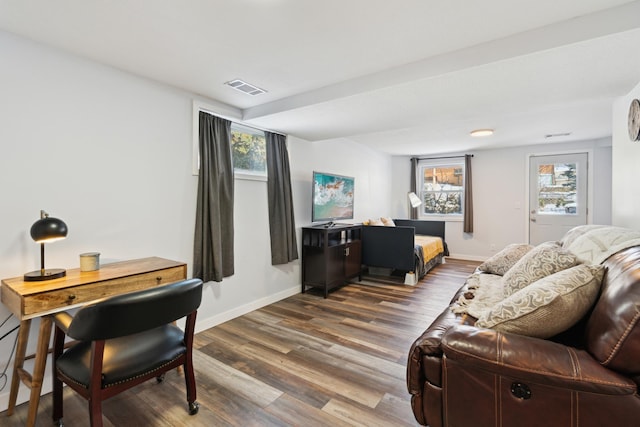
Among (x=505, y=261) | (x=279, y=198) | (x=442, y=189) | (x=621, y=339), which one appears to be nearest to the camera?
(x=621, y=339)

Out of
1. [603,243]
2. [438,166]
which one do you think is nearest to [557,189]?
[438,166]

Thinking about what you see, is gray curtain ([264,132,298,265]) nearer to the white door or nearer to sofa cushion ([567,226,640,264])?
sofa cushion ([567,226,640,264])

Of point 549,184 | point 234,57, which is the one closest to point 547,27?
point 234,57

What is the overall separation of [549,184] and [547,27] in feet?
16.2

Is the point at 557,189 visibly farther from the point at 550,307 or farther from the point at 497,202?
the point at 550,307

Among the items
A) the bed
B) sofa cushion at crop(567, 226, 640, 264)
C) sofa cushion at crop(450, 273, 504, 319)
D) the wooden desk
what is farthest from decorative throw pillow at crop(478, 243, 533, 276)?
the wooden desk

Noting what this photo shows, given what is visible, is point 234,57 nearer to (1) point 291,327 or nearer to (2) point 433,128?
(1) point 291,327

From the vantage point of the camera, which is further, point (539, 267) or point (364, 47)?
point (364, 47)

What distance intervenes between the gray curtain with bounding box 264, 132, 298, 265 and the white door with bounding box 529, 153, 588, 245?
16.0ft

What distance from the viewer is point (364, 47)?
204 centimetres

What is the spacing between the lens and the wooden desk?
5.12 ft

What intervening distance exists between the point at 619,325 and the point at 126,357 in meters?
2.13

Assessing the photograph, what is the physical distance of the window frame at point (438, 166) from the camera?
654 cm

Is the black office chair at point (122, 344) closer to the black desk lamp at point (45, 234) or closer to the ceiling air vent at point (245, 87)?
the black desk lamp at point (45, 234)
